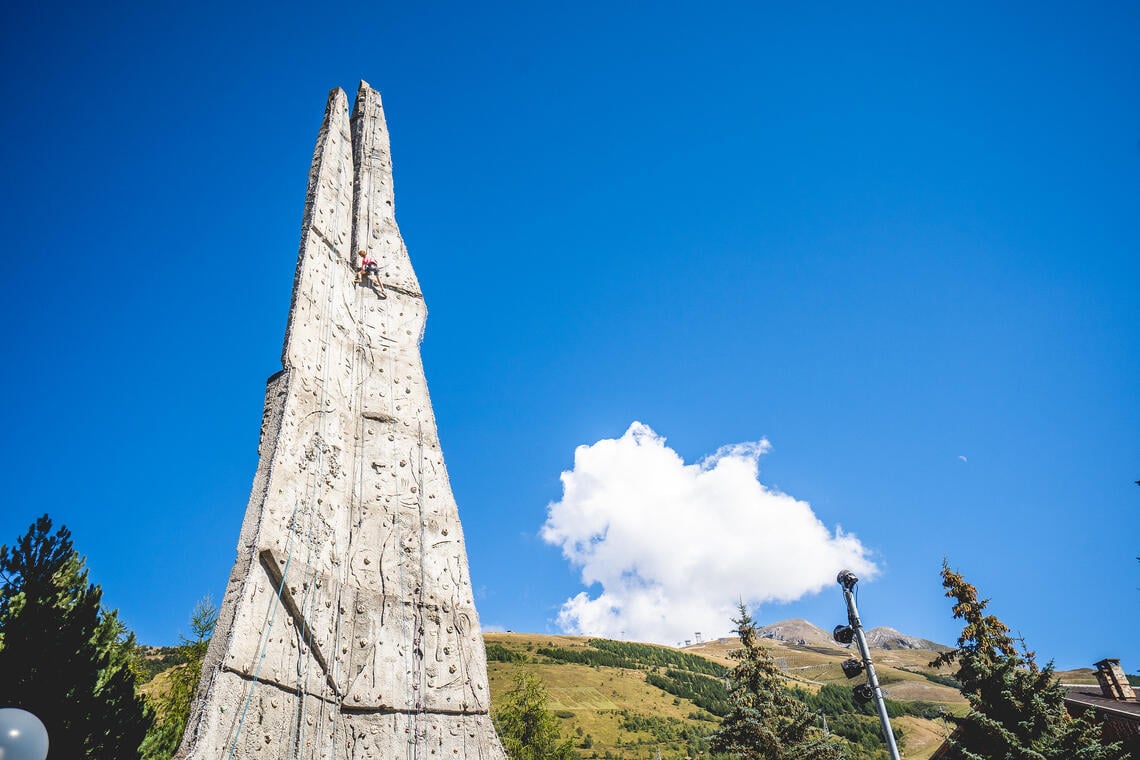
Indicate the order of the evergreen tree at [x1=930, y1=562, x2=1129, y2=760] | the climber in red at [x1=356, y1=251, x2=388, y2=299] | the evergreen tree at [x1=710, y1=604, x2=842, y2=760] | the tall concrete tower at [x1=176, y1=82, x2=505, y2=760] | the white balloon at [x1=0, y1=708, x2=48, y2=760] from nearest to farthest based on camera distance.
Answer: the white balloon at [x1=0, y1=708, x2=48, y2=760], the tall concrete tower at [x1=176, y1=82, x2=505, y2=760], the climber in red at [x1=356, y1=251, x2=388, y2=299], the evergreen tree at [x1=930, y1=562, x2=1129, y2=760], the evergreen tree at [x1=710, y1=604, x2=842, y2=760]

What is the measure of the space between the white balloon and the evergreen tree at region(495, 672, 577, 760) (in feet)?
83.3

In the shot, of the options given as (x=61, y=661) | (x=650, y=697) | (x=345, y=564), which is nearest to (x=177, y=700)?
(x=61, y=661)

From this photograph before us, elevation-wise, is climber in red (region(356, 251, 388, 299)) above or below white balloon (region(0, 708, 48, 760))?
above

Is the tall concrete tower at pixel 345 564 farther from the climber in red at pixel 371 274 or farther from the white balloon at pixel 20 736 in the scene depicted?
the white balloon at pixel 20 736

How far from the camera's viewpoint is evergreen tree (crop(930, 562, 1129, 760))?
15680 mm

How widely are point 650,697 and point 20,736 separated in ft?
270

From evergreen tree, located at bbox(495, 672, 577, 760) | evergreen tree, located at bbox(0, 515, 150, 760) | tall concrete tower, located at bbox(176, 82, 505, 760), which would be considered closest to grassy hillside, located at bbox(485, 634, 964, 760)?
evergreen tree, located at bbox(495, 672, 577, 760)

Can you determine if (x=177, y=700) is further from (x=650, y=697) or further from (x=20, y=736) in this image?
(x=650, y=697)

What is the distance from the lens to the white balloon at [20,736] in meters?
4.33

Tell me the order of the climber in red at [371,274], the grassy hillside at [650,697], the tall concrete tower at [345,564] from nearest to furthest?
the tall concrete tower at [345,564] → the climber in red at [371,274] → the grassy hillside at [650,697]

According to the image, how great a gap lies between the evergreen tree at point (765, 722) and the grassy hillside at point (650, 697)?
9.94 metres

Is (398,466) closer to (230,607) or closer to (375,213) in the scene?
(230,607)

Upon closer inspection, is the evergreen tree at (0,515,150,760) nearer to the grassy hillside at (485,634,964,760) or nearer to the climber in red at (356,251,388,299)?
the climber in red at (356,251,388,299)

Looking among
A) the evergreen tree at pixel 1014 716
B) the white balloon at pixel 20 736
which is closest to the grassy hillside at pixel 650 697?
the evergreen tree at pixel 1014 716
